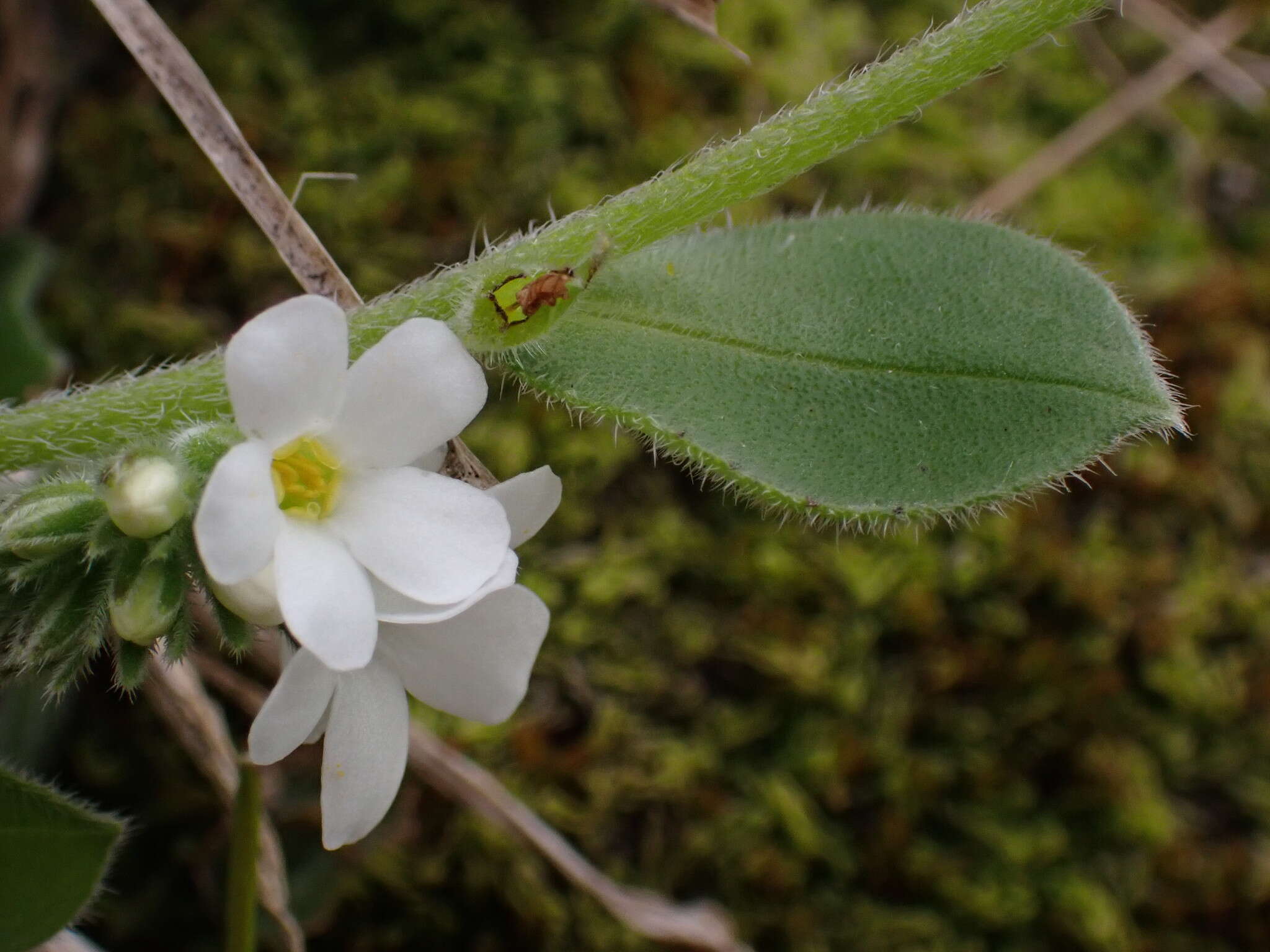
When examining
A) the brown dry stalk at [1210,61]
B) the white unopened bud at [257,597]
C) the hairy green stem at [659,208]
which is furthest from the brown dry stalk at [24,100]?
the brown dry stalk at [1210,61]

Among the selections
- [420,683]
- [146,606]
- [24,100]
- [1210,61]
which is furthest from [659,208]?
[1210,61]

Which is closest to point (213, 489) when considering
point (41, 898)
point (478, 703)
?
point (478, 703)

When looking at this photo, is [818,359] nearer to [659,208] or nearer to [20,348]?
[659,208]

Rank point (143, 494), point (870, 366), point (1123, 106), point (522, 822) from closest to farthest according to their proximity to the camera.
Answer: point (143, 494) < point (870, 366) < point (522, 822) < point (1123, 106)

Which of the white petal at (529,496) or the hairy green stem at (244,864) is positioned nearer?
the white petal at (529,496)

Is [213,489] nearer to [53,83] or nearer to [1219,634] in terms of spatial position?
[53,83]

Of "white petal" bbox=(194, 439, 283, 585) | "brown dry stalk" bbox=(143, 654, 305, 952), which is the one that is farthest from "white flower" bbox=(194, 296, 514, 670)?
"brown dry stalk" bbox=(143, 654, 305, 952)

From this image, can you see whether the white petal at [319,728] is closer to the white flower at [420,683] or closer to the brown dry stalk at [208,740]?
the white flower at [420,683]
